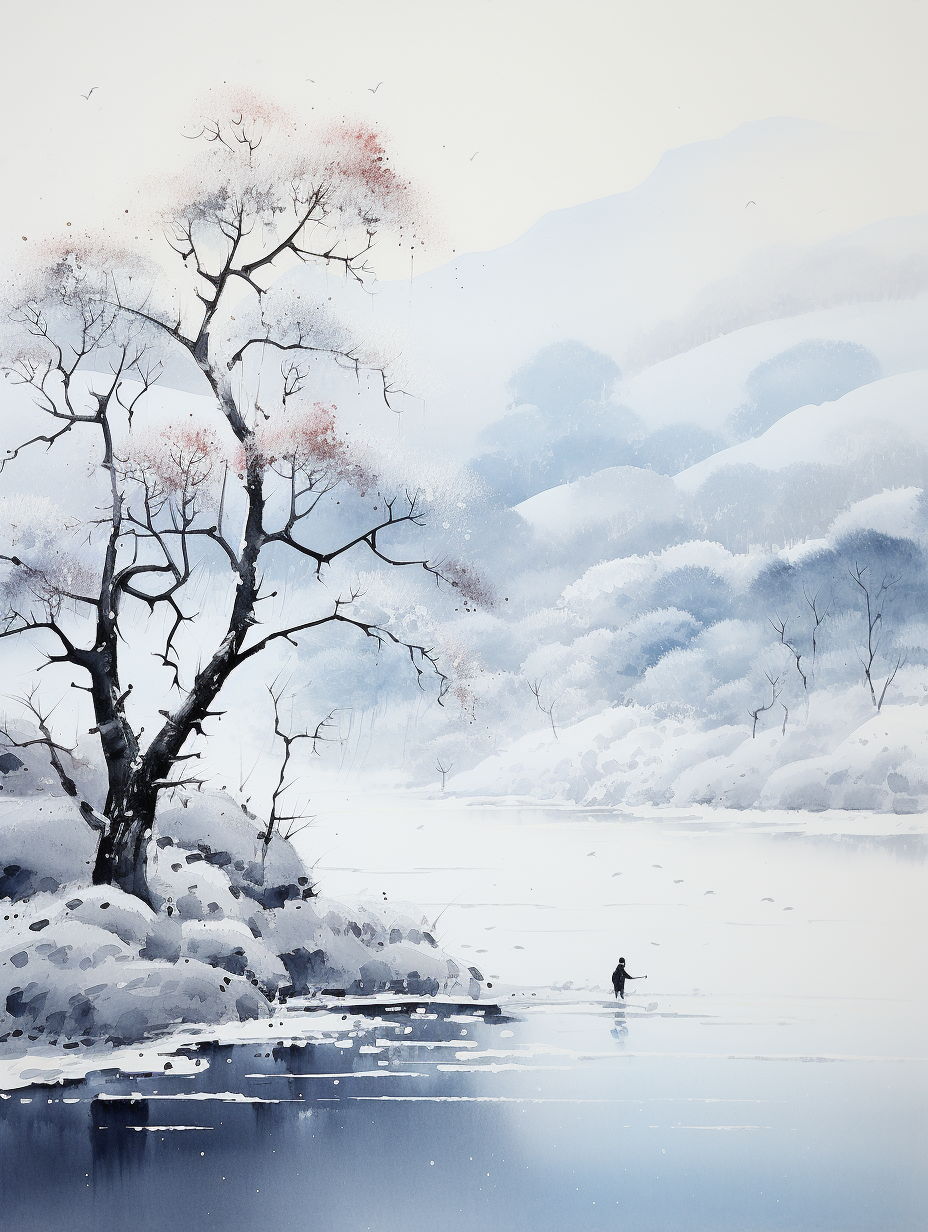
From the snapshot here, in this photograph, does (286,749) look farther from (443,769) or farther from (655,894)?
(655,894)

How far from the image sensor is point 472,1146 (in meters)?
2.84

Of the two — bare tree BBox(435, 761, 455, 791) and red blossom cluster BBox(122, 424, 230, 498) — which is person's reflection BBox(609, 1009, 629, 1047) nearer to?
bare tree BBox(435, 761, 455, 791)

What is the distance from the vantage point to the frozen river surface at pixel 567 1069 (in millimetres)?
2734

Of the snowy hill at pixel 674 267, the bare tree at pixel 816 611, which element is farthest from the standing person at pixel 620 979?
the snowy hill at pixel 674 267

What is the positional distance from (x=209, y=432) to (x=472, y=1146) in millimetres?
2434

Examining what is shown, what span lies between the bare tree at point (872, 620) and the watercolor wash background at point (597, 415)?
0.11 ft

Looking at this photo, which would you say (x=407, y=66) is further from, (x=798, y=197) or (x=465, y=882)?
(x=465, y=882)

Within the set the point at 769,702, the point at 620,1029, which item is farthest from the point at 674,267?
the point at 620,1029

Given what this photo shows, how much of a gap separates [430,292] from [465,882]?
83.3 inches

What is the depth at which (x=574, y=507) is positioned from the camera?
12.5 feet

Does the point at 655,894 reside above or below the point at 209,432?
below

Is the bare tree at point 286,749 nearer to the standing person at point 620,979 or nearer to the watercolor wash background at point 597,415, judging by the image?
the watercolor wash background at point 597,415

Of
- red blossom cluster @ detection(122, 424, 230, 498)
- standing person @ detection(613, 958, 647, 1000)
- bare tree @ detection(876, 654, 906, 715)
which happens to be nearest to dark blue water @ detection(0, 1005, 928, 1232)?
standing person @ detection(613, 958, 647, 1000)

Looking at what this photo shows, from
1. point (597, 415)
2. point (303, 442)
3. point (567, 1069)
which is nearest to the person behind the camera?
point (567, 1069)
